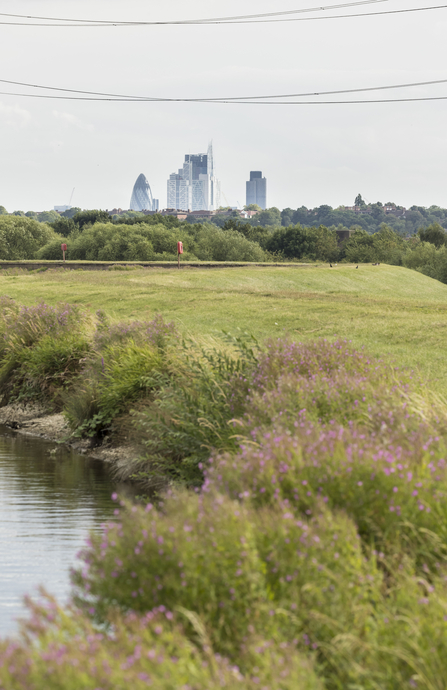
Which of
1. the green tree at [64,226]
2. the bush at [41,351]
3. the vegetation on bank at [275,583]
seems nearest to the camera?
the vegetation on bank at [275,583]

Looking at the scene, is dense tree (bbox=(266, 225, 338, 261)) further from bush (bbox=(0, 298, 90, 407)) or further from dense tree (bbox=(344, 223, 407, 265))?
bush (bbox=(0, 298, 90, 407))

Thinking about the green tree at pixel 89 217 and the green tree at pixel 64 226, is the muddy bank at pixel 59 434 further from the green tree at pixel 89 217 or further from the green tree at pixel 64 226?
the green tree at pixel 89 217

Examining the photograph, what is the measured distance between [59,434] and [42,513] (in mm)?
4821

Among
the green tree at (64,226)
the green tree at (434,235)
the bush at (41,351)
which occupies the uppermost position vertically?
the green tree at (64,226)

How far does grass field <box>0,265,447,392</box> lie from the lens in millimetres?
16172

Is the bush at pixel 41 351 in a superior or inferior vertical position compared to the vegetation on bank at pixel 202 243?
inferior

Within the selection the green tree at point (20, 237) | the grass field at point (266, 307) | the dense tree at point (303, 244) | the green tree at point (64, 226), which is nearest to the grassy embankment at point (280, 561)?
the grass field at point (266, 307)

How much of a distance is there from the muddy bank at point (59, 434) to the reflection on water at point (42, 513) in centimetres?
23

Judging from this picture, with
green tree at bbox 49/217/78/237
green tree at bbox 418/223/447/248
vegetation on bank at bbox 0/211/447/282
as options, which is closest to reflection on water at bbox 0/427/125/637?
vegetation on bank at bbox 0/211/447/282

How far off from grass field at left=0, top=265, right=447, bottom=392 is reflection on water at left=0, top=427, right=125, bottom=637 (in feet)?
9.99

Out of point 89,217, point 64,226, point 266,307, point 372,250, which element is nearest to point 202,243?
point 372,250

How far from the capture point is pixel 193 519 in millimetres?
4414

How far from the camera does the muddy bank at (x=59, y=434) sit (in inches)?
453

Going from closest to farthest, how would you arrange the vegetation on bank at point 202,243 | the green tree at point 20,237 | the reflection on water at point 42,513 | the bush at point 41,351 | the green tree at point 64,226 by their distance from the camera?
1. the reflection on water at point 42,513
2. the bush at point 41,351
3. the vegetation on bank at point 202,243
4. the green tree at point 20,237
5. the green tree at point 64,226
